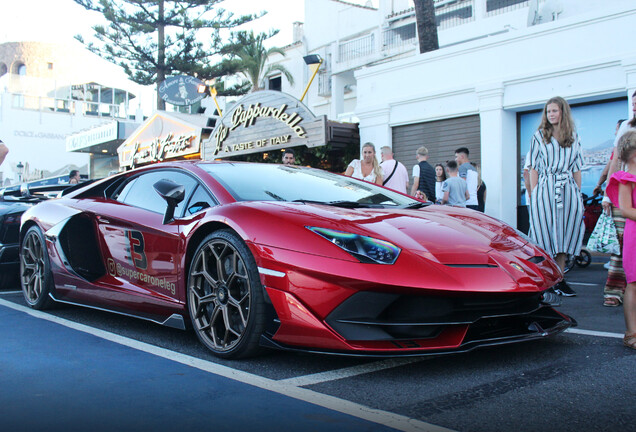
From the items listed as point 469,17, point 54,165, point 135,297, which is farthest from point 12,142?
point 135,297

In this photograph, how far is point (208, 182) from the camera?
373 cm

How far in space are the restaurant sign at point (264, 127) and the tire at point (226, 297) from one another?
413 inches

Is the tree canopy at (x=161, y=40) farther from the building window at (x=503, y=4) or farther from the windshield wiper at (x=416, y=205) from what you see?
the windshield wiper at (x=416, y=205)

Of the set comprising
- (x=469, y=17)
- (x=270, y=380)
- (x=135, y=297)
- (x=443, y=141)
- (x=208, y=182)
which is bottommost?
(x=270, y=380)


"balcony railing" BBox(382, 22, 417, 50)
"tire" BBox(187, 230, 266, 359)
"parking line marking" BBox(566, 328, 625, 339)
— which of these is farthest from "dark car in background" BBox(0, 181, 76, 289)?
"balcony railing" BBox(382, 22, 417, 50)

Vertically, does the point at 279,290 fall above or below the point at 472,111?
below

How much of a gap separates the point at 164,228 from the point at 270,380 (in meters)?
1.34

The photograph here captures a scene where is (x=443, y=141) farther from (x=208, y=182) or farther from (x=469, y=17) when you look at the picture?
(x=469, y=17)

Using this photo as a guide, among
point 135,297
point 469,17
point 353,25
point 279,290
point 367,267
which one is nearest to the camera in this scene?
point 367,267

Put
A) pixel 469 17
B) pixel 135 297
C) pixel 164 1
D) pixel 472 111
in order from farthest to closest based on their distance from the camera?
pixel 164 1, pixel 469 17, pixel 472 111, pixel 135 297

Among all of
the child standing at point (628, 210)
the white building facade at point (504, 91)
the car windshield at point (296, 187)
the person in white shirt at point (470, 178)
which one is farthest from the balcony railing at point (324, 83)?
the child standing at point (628, 210)

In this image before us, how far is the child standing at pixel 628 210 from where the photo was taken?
332 centimetres

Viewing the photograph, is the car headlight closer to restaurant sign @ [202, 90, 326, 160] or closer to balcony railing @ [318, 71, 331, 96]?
restaurant sign @ [202, 90, 326, 160]

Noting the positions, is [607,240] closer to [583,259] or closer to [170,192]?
[170,192]
